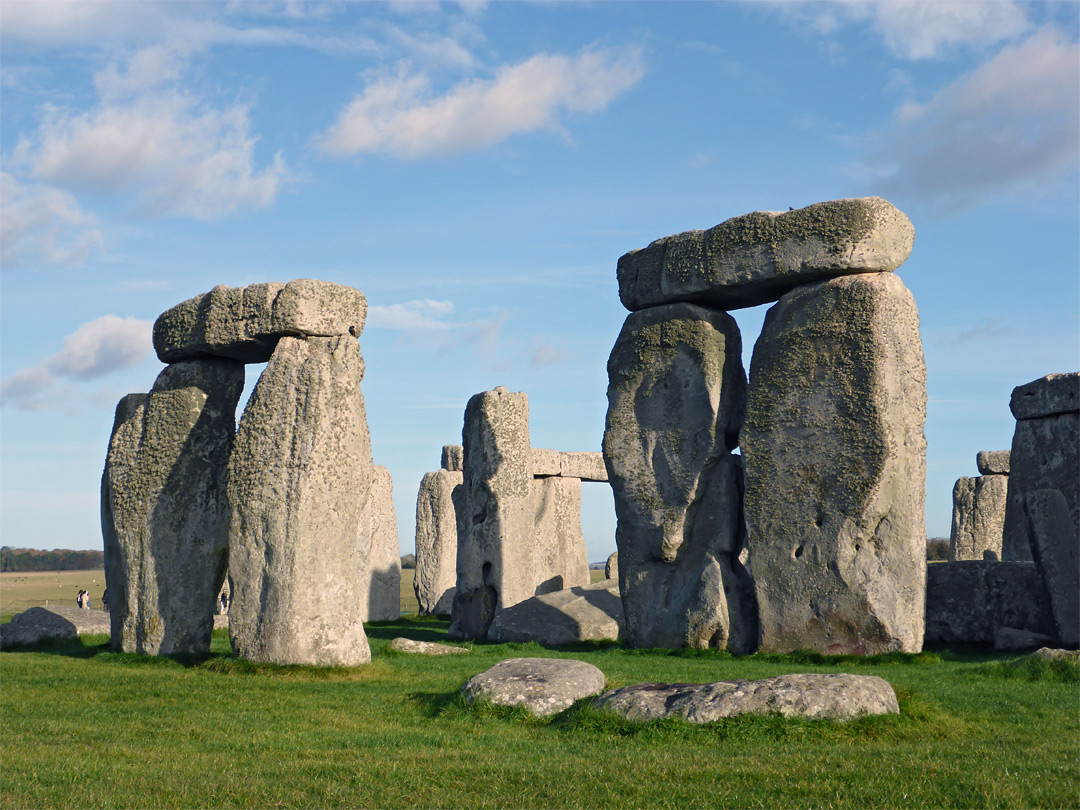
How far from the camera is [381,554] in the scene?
23.7m

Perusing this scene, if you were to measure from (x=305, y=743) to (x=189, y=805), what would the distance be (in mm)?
1730

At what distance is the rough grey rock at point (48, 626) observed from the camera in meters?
15.7

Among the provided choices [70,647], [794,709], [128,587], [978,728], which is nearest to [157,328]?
[128,587]

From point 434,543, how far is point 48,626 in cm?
1062

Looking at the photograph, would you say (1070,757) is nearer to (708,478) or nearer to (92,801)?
(92,801)

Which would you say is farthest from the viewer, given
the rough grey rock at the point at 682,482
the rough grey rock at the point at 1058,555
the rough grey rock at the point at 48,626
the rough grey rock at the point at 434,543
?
the rough grey rock at the point at 434,543

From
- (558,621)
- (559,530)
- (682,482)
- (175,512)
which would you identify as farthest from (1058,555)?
(559,530)

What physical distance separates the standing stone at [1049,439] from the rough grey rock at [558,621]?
6.33 metres

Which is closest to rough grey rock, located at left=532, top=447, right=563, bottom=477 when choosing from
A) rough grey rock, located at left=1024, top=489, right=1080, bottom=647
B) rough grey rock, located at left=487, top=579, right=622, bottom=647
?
rough grey rock, located at left=487, top=579, right=622, bottom=647

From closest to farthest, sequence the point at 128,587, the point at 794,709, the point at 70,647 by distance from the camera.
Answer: the point at 794,709, the point at 128,587, the point at 70,647

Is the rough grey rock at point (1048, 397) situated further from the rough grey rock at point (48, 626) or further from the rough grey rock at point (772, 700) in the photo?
the rough grey rock at point (48, 626)

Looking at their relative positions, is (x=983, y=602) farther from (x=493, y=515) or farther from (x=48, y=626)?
(x=48, y=626)

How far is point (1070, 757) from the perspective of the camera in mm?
6875

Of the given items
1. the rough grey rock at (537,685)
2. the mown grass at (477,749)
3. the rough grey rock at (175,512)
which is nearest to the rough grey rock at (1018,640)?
the mown grass at (477,749)
